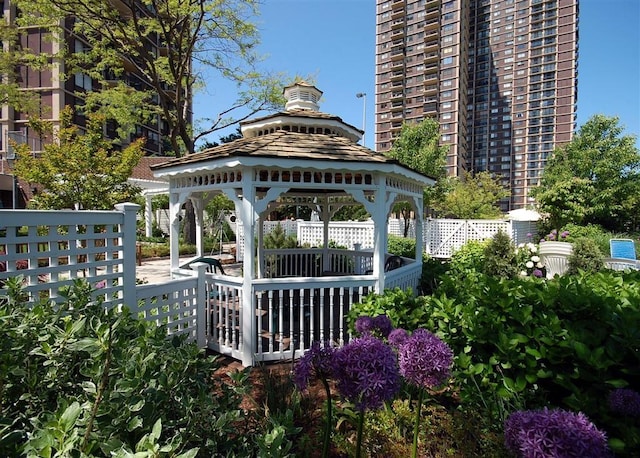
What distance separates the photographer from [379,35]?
62.2 metres

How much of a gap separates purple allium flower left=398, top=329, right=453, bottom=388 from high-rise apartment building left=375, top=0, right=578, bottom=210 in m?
55.7

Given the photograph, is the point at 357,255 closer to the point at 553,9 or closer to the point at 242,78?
the point at 242,78

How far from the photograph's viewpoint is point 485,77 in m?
69.2

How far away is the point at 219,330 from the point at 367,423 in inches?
118

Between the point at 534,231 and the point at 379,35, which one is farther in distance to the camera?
the point at 379,35

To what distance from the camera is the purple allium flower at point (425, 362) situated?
1626mm

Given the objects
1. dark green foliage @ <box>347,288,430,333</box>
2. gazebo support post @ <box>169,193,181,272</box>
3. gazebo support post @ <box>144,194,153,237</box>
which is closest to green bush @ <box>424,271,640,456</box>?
dark green foliage @ <box>347,288,430,333</box>

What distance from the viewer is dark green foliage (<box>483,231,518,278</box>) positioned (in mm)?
9148

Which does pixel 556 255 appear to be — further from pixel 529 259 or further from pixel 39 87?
pixel 39 87

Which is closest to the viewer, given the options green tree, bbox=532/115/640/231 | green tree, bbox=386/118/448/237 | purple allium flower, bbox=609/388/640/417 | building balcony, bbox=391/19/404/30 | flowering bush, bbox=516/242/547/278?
purple allium flower, bbox=609/388/640/417

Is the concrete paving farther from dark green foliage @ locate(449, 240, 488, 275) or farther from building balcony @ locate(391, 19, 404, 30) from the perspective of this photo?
building balcony @ locate(391, 19, 404, 30)

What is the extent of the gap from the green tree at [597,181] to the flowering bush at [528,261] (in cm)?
1004

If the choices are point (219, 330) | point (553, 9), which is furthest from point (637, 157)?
point (553, 9)

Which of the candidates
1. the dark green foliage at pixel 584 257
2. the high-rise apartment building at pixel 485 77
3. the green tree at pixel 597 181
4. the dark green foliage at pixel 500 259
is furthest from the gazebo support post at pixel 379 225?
the high-rise apartment building at pixel 485 77
